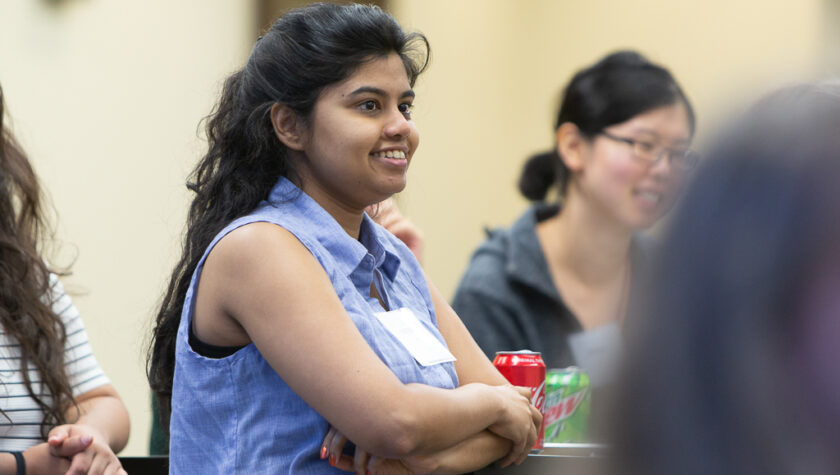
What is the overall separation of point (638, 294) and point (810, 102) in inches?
5.4

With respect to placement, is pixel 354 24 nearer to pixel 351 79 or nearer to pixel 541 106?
pixel 351 79

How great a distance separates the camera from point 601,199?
2938mm

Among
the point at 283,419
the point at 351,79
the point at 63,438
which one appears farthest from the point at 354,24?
the point at 63,438

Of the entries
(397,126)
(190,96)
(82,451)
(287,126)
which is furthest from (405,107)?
(190,96)

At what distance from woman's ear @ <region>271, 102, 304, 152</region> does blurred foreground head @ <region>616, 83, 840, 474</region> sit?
1229 millimetres

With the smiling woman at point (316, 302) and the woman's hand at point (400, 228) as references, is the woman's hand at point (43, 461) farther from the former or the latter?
the woman's hand at point (400, 228)

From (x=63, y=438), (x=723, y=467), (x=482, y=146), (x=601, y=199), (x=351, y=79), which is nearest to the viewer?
(x=723, y=467)

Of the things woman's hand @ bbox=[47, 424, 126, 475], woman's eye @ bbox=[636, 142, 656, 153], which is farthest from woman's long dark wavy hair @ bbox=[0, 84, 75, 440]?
woman's eye @ bbox=[636, 142, 656, 153]

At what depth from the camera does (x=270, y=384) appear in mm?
1555

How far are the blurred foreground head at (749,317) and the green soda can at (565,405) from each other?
140cm

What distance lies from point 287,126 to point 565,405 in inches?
28.6

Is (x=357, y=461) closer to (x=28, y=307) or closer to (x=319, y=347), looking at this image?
(x=319, y=347)

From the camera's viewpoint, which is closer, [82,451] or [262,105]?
[262,105]

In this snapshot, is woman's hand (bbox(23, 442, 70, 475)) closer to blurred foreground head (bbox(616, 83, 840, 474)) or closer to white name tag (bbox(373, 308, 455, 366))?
white name tag (bbox(373, 308, 455, 366))
